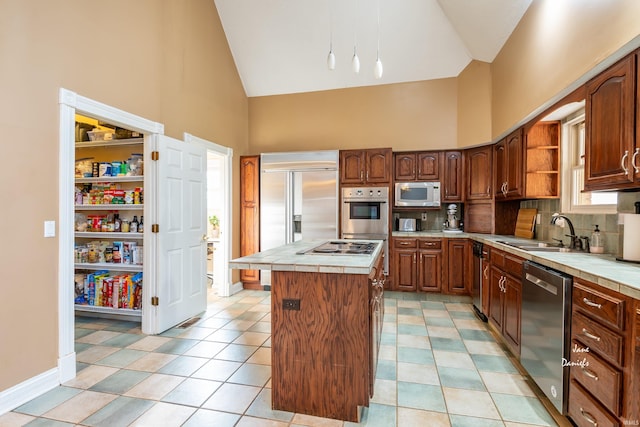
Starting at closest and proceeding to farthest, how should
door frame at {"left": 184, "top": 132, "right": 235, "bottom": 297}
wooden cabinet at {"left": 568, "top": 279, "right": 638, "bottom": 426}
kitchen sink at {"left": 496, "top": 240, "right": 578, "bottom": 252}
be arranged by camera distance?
1. wooden cabinet at {"left": 568, "top": 279, "right": 638, "bottom": 426}
2. kitchen sink at {"left": 496, "top": 240, "right": 578, "bottom": 252}
3. door frame at {"left": 184, "top": 132, "right": 235, "bottom": 297}

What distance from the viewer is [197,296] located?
150 inches

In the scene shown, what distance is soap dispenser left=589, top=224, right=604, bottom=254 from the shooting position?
95.2 inches

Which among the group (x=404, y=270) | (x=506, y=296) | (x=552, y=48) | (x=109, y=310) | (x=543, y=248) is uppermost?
(x=552, y=48)

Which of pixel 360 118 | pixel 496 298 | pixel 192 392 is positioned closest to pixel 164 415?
→ pixel 192 392

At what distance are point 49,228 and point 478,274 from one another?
4.13m

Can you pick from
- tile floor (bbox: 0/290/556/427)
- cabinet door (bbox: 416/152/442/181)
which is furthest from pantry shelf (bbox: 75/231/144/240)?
cabinet door (bbox: 416/152/442/181)

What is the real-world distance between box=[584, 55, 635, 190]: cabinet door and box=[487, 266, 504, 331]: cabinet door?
3.71 ft

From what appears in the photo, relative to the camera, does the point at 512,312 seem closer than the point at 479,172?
Yes

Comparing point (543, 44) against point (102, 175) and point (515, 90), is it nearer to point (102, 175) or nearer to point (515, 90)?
point (515, 90)

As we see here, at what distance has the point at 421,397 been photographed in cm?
213

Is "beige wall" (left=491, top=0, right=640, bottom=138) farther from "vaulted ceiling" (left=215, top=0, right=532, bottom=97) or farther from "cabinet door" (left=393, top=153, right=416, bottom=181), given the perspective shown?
"cabinet door" (left=393, top=153, right=416, bottom=181)

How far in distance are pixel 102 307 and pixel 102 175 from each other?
1.52m

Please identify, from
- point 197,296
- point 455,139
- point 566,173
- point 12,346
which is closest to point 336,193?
point 455,139

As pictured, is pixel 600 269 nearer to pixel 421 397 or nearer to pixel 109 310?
pixel 421 397
